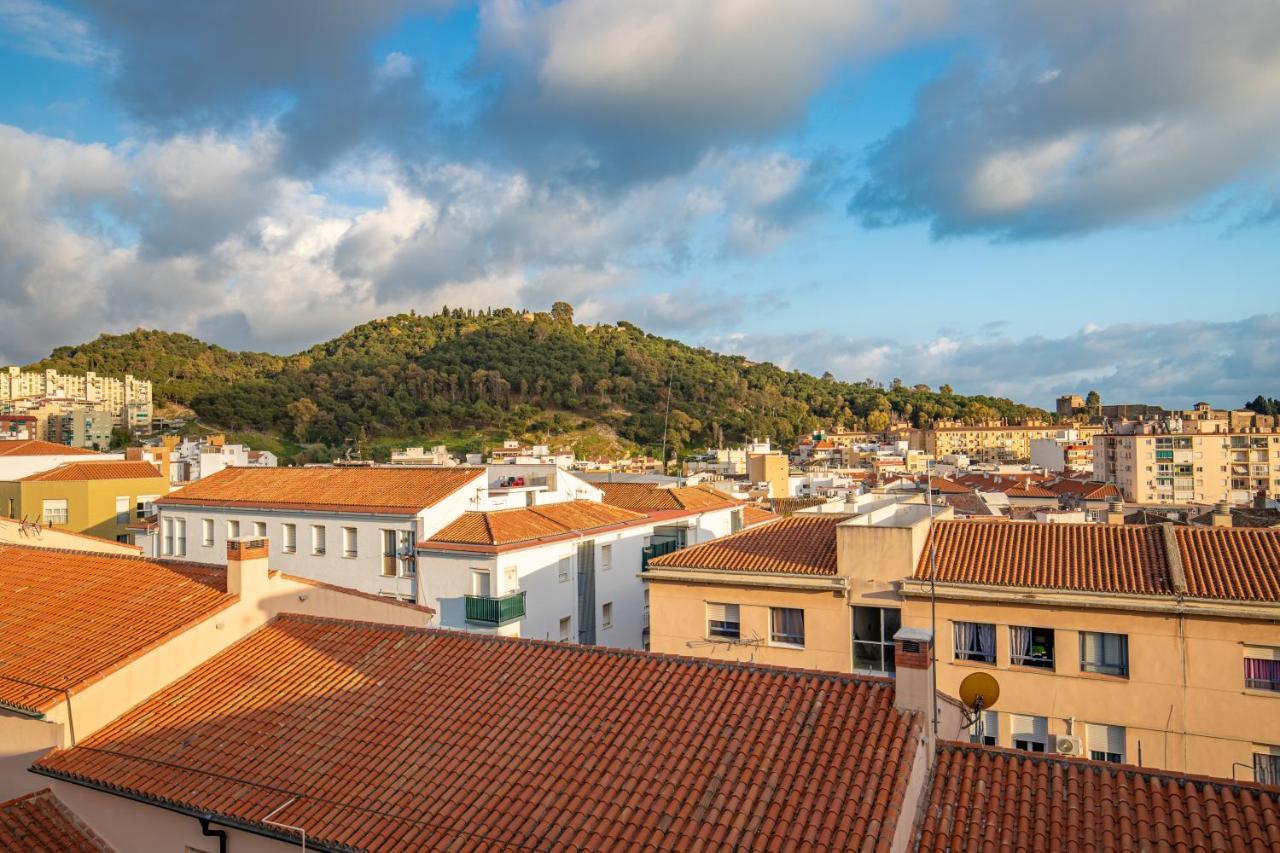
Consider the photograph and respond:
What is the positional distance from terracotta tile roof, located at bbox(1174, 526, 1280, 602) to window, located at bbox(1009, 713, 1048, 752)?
4.01m

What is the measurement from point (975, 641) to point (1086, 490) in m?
54.9

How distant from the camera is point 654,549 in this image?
3091 cm

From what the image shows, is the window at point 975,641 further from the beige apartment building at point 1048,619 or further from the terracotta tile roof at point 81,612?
the terracotta tile roof at point 81,612

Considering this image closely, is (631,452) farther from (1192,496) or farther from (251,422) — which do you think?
(1192,496)

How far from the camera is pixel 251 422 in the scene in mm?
115500

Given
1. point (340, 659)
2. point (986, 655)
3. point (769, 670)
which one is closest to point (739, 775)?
point (769, 670)

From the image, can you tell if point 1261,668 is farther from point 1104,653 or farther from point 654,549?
point 654,549

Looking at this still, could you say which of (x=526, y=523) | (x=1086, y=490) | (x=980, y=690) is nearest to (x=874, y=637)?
(x=980, y=690)

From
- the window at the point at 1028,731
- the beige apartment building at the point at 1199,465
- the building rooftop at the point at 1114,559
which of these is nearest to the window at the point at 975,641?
the building rooftop at the point at 1114,559

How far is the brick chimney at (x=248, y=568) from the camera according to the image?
1182 cm

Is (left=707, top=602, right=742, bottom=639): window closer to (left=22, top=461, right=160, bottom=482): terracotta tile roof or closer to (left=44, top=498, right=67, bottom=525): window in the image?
(left=44, top=498, right=67, bottom=525): window

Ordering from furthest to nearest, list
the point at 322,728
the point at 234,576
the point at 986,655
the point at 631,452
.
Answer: the point at 631,452, the point at 986,655, the point at 234,576, the point at 322,728

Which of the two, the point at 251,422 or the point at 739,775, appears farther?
the point at 251,422

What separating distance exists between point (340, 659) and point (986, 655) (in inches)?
536
